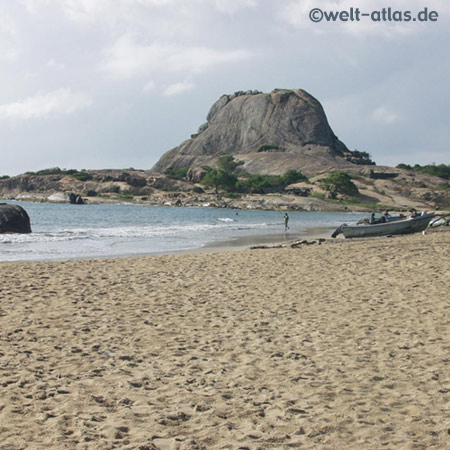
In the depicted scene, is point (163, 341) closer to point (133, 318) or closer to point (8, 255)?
point (133, 318)

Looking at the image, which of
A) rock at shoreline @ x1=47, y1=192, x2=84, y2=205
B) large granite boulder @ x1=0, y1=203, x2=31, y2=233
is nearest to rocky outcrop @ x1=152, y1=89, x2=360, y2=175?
rock at shoreline @ x1=47, y1=192, x2=84, y2=205

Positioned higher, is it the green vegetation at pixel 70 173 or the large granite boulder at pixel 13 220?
the green vegetation at pixel 70 173

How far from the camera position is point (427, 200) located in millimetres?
94938

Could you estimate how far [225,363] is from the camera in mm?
6336

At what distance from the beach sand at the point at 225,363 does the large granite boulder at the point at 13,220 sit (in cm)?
1910

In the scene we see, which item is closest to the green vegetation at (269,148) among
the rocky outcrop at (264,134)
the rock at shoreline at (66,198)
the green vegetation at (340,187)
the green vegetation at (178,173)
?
the rocky outcrop at (264,134)

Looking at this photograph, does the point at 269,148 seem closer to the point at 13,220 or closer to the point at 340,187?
the point at 340,187

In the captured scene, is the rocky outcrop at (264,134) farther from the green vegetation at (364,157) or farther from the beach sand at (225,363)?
the beach sand at (225,363)

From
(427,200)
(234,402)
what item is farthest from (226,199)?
(234,402)

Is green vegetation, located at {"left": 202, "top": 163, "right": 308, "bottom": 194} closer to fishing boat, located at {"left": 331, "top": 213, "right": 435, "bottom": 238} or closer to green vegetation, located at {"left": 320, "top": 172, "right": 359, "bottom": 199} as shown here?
green vegetation, located at {"left": 320, "top": 172, "right": 359, "bottom": 199}

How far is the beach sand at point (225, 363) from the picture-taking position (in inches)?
174

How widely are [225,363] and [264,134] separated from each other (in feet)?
523

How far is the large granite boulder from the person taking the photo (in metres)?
29.9

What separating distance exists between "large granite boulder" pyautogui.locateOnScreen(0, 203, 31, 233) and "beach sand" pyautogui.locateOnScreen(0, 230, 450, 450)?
1910 centimetres
